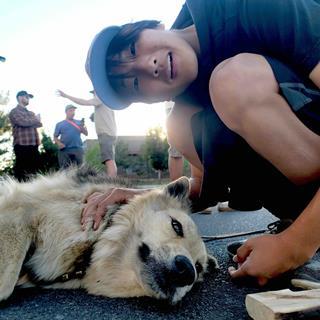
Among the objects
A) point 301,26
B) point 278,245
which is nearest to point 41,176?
point 278,245

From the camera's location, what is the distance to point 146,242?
1961mm

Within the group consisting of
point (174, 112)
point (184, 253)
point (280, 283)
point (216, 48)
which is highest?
point (216, 48)

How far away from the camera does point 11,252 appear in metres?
1.83

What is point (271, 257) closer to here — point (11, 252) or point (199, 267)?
point (199, 267)

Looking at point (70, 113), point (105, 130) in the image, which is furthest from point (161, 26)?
point (70, 113)

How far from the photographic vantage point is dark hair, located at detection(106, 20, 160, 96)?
2.17 metres

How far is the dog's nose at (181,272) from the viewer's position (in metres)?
1.79

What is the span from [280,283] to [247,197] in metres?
0.63

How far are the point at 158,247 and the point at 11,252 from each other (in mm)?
702

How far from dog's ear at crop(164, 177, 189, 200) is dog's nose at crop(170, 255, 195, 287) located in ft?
2.41

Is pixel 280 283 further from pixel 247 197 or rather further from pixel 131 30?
pixel 131 30

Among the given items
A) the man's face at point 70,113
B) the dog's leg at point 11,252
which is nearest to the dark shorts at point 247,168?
the dog's leg at point 11,252

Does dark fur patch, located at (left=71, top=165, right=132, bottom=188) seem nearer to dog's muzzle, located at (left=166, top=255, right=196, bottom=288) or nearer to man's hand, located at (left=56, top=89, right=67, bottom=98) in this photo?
dog's muzzle, located at (left=166, top=255, right=196, bottom=288)

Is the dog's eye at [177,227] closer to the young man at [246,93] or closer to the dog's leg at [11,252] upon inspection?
the young man at [246,93]
